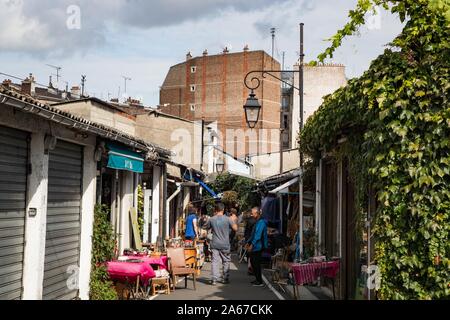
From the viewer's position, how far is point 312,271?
34.1ft

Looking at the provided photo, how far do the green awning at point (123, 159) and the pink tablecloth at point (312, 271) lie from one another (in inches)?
157

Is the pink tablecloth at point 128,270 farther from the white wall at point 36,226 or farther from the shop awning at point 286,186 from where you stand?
the shop awning at point 286,186

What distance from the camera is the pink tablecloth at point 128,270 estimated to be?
1081 centimetres

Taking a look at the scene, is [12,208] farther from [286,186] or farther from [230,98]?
[230,98]

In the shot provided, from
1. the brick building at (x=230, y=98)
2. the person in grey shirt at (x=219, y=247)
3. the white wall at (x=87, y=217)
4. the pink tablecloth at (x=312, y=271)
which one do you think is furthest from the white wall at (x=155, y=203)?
the brick building at (x=230, y=98)

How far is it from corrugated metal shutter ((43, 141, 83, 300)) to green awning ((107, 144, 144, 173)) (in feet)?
2.13

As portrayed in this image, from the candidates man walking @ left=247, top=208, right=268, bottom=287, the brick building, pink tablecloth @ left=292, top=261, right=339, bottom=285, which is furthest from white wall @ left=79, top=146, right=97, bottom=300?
the brick building

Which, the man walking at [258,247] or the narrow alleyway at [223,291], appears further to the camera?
the man walking at [258,247]

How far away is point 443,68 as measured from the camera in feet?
22.3

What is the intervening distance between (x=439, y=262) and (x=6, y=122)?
5601mm

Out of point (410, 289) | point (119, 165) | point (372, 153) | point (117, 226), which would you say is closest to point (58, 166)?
point (119, 165)

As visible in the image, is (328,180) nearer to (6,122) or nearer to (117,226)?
(117,226)

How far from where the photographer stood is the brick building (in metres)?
53.7

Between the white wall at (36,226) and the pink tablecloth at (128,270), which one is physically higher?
the white wall at (36,226)
